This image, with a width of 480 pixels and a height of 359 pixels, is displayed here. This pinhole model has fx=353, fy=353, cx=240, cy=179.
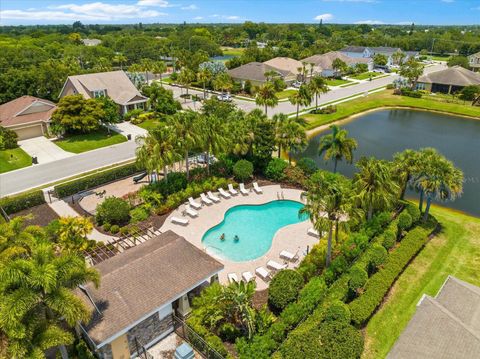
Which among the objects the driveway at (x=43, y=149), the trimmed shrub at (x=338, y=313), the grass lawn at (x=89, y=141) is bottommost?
the driveway at (x=43, y=149)

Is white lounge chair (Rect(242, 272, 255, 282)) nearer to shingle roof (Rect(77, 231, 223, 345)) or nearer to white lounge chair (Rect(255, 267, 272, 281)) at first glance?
white lounge chair (Rect(255, 267, 272, 281))

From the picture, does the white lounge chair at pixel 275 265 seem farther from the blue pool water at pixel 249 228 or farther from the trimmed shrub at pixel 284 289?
the trimmed shrub at pixel 284 289

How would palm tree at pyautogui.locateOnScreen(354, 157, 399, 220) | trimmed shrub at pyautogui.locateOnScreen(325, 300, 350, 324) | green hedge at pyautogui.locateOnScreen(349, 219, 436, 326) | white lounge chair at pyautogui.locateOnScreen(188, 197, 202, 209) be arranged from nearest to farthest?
trimmed shrub at pyautogui.locateOnScreen(325, 300, 350, 324)
green hedge at pyautogui.locateOnScreen(349, 219, 436, 326)
palm tree at pyautogui.locateOnScreen(354, 157, 399, 220)
white lounge chair at pyautogui.locateOnScreen(188, 197, 202, 209)

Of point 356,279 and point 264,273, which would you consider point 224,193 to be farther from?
point 356,279

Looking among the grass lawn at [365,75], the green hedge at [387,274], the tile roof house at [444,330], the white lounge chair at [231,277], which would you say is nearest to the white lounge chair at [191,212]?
the white lounge chair at [231,277]

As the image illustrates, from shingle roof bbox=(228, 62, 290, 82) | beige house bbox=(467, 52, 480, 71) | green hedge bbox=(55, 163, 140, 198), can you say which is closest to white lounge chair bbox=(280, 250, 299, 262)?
green hedge bbox=(55, 163, 140, 198)

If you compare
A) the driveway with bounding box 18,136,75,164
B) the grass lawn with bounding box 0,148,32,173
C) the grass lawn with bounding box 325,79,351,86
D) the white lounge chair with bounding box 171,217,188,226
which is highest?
the grass lawn with bounding box 325,79,351,86

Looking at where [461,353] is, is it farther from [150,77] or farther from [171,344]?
[150,77]
